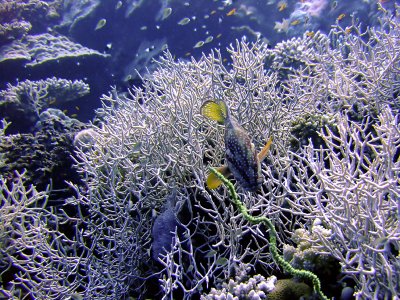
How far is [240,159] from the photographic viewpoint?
2330 mm

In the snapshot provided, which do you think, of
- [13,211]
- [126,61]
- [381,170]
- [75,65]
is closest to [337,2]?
[126,61]

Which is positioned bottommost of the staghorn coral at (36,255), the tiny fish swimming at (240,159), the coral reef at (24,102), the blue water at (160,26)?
the staghorn coral at (36,255)

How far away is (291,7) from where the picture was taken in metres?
16.1

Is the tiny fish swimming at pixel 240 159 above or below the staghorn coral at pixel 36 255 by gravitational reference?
above

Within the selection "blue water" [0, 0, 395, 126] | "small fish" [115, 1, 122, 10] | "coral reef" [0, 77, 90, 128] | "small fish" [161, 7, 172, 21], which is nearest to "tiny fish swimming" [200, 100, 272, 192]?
"coral reef" [0, 77, 90, 128]

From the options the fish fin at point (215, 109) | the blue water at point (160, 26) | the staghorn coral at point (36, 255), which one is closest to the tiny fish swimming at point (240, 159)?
the fish fin at point (215, 109)

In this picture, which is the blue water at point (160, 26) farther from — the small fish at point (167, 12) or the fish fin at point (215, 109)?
the fish fin at point (215, 109)

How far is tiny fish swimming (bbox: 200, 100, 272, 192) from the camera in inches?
89.4

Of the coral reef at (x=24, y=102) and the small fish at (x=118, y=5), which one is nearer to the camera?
the coral reef at (x=24, y=102)

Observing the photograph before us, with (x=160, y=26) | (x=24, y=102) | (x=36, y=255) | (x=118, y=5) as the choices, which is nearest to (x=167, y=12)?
(x=160, y=26)

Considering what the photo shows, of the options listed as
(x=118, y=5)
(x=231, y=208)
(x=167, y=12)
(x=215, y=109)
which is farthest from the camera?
(x=118, y=5)

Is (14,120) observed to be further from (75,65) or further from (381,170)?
(381,170)

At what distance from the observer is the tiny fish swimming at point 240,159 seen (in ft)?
7.45

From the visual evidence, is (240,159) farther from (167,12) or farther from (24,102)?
(167,12)
